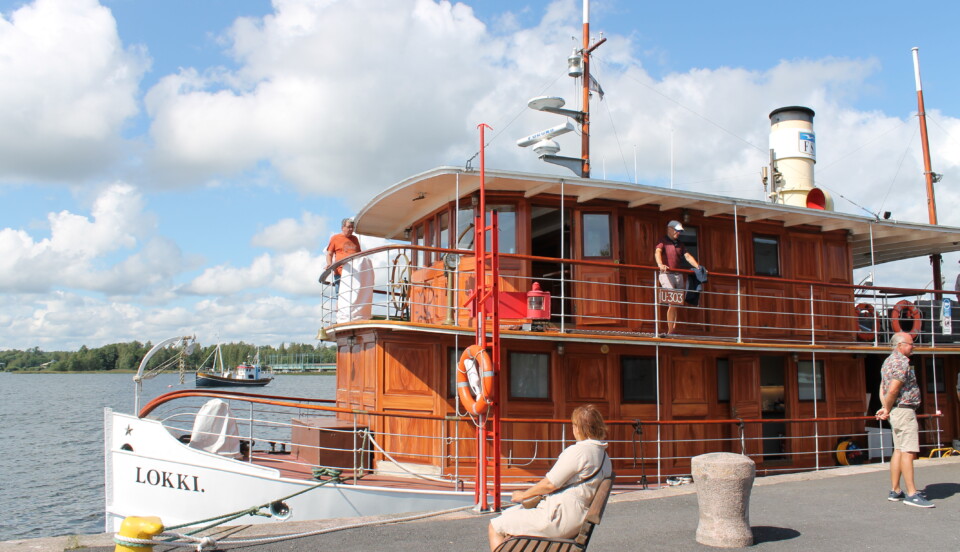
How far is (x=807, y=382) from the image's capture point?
13445mm

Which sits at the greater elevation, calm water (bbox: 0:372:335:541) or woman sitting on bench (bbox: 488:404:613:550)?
woman sitting on bench (bbox: 488:404:613:550)

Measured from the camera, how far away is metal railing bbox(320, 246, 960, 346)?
11.1m

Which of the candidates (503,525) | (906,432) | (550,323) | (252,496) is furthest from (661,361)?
(503,525)

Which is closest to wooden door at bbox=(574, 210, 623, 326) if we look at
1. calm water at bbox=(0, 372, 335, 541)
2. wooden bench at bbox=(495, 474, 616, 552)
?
wooden bench at bbox=(495, 474, 616, 552)

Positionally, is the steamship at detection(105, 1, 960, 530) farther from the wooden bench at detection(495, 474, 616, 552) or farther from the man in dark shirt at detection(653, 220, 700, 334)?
the wooden bench at detection(495, 474, 616, 552)

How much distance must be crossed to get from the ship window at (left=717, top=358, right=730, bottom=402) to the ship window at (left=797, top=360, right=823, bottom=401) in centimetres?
165

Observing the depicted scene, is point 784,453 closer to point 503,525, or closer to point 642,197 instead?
point 642,197

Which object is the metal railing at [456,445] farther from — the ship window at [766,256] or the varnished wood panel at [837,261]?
the varnished wood panel at [837,261]

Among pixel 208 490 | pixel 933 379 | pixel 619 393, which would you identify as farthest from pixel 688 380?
pixel 208 490

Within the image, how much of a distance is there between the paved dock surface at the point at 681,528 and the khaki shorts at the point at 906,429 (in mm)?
752

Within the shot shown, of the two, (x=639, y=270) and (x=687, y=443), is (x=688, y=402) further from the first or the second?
(x=639, y=270)

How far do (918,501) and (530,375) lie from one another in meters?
5.12

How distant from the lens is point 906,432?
26.5 ft

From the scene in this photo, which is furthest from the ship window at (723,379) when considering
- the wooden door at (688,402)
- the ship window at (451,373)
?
the ship window at (451,373)
